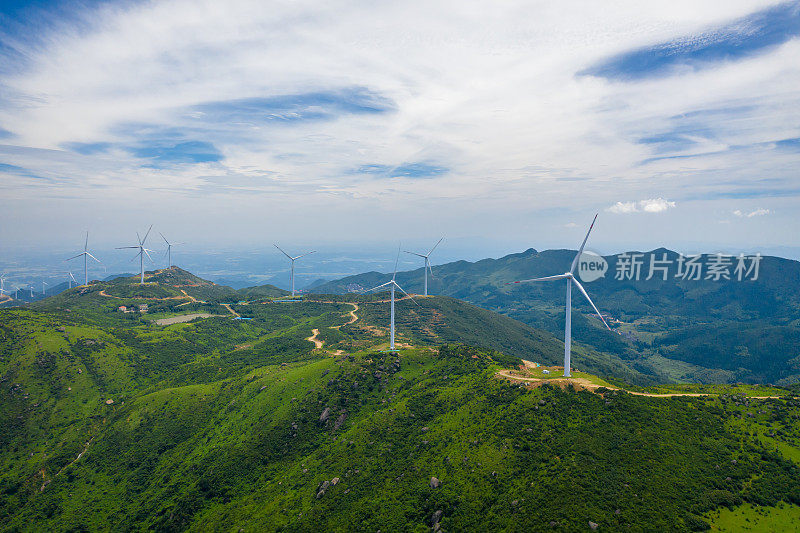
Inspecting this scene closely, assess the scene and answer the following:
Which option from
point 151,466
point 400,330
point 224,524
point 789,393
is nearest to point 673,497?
point 789,393

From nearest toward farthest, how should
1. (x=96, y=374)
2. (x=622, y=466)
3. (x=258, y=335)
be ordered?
1. (x=622, y=466)
2. (x=96, y=374)
3. (x=258, y=335)

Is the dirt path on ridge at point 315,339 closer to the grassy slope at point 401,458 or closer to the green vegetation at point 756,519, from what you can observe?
the grassy slope at point 401,458

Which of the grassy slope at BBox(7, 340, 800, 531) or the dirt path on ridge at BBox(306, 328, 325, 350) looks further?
the dirt path on ridge at BBox(306, 328, 325, 350)

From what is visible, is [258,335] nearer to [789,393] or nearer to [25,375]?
[25,375]

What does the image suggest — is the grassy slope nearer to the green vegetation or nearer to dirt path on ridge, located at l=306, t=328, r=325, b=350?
the green vegetation

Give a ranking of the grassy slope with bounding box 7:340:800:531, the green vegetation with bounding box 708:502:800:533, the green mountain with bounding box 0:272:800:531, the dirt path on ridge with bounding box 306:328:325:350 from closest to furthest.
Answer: the green vegetation with bounding box 708:502:800:533 < the grassy slope with bounding box 7:340:800:531 < the green mountain with bounding box 0:272:800:531 < the dirt path on ridge with bounding box 306:328:325:350

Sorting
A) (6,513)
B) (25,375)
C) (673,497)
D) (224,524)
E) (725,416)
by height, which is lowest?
(6,513)

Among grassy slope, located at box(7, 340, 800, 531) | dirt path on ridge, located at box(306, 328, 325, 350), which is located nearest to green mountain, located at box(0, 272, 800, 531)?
grassy slope, located at box(7, 340, 800, 531)

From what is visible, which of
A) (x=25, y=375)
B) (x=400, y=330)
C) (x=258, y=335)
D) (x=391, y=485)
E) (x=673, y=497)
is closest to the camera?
(x=673, y=497)

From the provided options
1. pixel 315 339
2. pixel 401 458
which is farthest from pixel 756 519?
pixel 315 339
